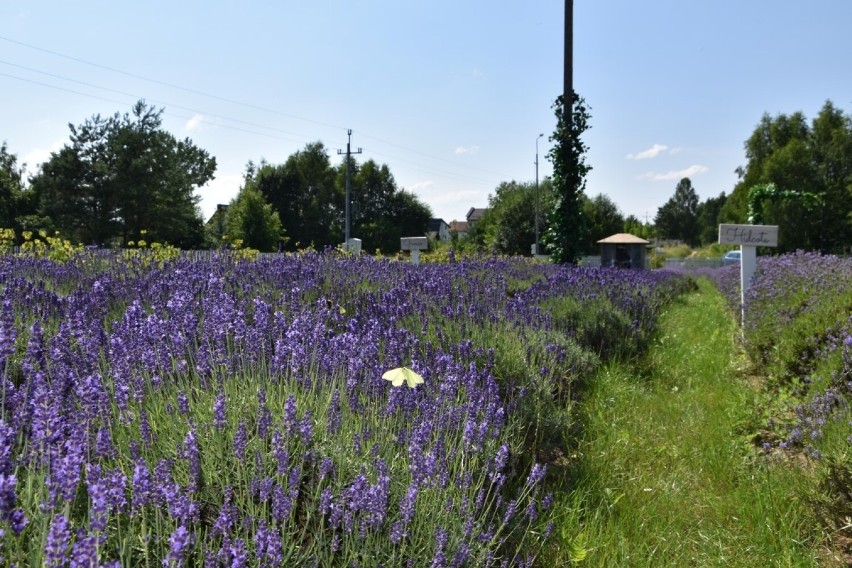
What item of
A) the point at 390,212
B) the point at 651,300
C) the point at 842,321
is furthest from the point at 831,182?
the point at 842,321

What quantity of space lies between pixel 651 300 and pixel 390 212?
146 ft

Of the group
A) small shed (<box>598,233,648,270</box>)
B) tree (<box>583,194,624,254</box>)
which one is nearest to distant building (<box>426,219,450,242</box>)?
tree (<box>583,194,624,254</box>)

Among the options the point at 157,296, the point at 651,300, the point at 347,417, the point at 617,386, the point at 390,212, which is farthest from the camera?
the point at 390,212

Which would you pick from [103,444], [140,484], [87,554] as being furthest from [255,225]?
[87,554]

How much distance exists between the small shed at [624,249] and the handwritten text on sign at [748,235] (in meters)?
12.7

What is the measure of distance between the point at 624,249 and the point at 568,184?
9.83 metres

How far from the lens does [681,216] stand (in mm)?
84438

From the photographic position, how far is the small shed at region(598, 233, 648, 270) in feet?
64.0

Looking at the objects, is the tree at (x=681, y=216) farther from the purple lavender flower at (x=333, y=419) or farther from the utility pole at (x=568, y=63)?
the purple lavender flower at (x=333, y=419)

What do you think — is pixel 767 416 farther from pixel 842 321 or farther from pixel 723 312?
pixel 723 312

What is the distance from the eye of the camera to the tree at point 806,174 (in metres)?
32.7

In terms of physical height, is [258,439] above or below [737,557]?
above

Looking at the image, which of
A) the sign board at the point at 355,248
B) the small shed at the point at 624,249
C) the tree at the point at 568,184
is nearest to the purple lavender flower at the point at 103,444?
the sign board at the point at 355,248

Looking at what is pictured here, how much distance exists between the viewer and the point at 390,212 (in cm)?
5078
